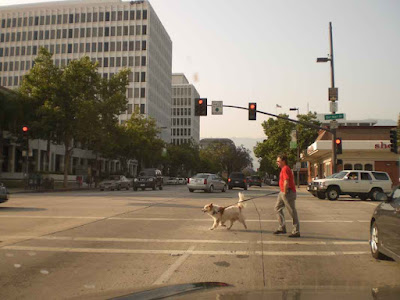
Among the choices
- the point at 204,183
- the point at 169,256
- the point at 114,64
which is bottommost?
the point at 169,256

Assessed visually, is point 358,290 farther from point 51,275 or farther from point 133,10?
point 133,10

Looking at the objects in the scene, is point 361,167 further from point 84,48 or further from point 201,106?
point 84,48

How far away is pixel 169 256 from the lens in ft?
23.3

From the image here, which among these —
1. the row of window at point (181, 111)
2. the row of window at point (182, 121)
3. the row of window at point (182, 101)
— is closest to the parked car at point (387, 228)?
the row of window at point (182, 121)

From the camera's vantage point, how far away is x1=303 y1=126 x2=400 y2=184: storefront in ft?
135

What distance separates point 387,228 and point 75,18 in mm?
95626

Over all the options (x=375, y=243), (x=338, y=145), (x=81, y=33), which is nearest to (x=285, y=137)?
(x=338, y=145)

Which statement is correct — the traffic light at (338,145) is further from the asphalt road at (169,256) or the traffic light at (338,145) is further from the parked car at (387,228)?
the parked car at (387,228)

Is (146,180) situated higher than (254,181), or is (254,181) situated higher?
(146,180)

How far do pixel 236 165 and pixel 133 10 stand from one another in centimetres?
4827

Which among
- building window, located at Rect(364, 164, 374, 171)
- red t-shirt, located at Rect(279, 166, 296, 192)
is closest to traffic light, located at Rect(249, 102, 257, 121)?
red t-shirt, located at Rect(279, 166, 296, 192)

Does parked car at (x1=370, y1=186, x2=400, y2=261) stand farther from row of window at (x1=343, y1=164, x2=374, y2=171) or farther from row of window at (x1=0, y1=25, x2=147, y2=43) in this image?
row of window at (x1=0, y1=25, x2=147, y2=43)

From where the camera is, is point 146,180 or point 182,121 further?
point 182,121

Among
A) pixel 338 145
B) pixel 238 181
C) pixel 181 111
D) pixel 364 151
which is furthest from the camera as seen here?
pixel 181 111
